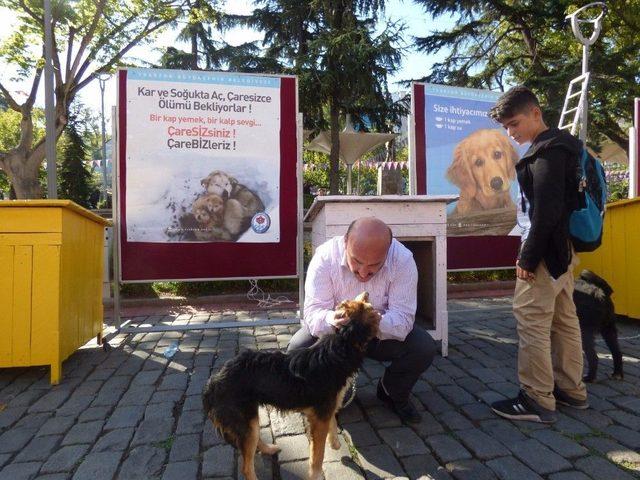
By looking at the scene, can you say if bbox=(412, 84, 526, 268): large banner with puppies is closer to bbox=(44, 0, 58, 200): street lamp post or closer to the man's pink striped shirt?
the man's pink striped shirt

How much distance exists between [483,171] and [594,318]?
3277 mm

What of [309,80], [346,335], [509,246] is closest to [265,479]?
[346,335]

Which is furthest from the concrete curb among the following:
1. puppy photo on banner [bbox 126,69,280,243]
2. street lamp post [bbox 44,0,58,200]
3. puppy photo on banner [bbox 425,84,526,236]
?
street lamp post [bbox 44,0,58,200]

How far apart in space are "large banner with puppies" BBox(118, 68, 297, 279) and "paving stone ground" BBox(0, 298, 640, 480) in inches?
61.4

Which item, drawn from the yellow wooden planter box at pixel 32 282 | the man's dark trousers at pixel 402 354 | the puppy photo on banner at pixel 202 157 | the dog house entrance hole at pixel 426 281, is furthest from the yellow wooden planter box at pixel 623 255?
the yellow wooden planter box at pixel 32 282

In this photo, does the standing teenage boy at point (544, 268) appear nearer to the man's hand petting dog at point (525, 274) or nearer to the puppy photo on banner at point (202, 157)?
the man's hand petting dog at point (525, 274)

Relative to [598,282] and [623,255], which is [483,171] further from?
[598,282]

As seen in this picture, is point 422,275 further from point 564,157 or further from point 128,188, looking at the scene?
point 128,188

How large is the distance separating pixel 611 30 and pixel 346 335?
18.6 m

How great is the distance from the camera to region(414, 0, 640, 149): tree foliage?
1336 cm

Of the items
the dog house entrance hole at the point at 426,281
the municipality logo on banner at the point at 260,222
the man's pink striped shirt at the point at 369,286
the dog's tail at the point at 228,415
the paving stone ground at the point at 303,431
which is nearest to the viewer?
the dog's tail at the point at 228,415

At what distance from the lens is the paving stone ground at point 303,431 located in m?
2.38

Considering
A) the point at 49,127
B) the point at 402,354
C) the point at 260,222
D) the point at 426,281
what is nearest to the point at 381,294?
the point at 402,354

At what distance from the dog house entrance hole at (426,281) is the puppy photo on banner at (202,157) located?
174 cm
